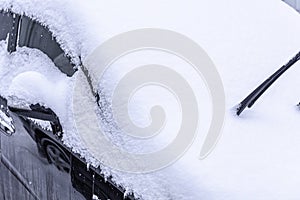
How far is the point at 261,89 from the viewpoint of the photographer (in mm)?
2193

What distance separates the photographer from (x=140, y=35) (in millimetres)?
2250

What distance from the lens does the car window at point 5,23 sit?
2.67 m

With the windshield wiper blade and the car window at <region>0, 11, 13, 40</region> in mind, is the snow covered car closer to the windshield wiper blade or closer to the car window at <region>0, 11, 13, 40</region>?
the car window at <region>0, 11, 13, 40</region>

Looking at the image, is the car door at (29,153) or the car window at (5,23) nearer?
the car door at (29,153)

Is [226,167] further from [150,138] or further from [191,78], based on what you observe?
[191,78]

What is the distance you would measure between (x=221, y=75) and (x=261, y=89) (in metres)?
0.15

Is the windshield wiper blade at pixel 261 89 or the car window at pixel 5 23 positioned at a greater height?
the car window at pixel 5 23

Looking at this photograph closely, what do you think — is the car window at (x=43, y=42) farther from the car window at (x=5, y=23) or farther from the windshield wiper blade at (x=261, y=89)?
the windshield wiper blade at (x=261, y=89)

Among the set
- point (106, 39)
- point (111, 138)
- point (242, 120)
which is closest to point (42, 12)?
point (106, 39)

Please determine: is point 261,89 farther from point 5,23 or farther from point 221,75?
point 5,23

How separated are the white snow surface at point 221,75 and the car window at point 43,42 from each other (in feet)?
0.10

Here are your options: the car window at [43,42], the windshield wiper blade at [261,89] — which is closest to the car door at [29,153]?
the car window at [43,42]

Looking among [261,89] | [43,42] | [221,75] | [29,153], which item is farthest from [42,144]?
[261,89]

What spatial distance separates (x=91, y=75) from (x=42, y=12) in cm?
46
